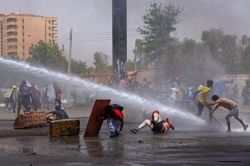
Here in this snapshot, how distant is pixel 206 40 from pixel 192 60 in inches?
341

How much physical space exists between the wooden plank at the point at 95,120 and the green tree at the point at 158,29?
37291mm

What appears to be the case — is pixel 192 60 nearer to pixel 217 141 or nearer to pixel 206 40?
pixel 206 40

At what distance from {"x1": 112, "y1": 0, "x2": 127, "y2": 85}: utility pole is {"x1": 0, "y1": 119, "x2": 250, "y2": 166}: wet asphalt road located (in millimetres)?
7583

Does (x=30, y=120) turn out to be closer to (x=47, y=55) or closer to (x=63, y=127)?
(x=63, y=127)

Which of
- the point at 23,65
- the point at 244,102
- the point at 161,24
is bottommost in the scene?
the point at 244,102

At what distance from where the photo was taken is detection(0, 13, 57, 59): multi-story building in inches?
4038

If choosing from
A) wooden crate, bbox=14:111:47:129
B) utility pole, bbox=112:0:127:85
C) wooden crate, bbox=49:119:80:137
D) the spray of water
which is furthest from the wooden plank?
utility pole, bbox=112:0:127:85

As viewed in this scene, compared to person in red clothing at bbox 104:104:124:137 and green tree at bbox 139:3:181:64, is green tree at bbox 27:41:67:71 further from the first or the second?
person in red clothing at bbox 104:104:124:137

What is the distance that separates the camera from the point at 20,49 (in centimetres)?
10900

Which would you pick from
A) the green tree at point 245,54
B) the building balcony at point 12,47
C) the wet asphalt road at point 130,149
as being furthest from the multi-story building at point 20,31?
the wet asphalt road at point 130,149

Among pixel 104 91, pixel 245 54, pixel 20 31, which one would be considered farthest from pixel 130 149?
pixel 20 31

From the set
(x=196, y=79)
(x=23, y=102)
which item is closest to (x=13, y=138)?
(x=23, y=102)

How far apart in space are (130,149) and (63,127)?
3815mm

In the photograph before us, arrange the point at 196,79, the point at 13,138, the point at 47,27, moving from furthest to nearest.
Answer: the point at 47,27
the point at 196,79
the point at 13,138
